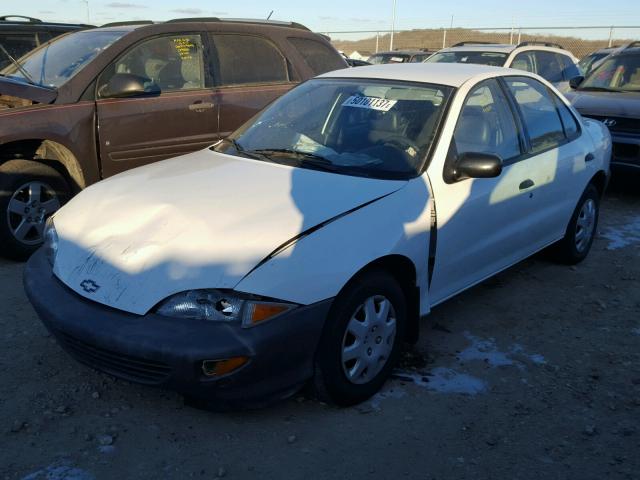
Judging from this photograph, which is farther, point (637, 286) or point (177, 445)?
point (637, 286)

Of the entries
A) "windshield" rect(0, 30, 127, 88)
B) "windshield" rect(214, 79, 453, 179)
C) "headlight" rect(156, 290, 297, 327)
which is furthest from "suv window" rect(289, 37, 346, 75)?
"headlight" rect(156, 290, 297, 327)

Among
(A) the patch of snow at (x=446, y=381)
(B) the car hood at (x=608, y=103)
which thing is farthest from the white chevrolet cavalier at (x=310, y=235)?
(B) the car hood at (x=608, y=103)

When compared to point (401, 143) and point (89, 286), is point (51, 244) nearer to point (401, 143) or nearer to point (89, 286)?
point (89, 286)

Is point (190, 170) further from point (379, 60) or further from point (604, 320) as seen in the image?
point (379, 60)

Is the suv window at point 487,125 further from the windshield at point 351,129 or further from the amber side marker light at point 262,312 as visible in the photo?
the amber side marker light at point 262,312

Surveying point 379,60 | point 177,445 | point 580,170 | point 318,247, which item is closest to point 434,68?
point 580,170

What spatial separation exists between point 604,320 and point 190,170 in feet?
9.41

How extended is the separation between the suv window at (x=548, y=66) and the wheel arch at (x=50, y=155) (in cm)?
768

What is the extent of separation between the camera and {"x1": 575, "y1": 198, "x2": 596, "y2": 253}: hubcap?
5158 millimetres

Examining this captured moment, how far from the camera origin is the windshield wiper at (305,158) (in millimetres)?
3545

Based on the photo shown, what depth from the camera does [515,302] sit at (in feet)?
14.8

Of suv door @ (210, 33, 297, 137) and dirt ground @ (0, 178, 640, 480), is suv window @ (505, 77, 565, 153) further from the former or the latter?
suv door @ (210, 33, 297, 137)

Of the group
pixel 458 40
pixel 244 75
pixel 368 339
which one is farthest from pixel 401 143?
A: pixel 458 40

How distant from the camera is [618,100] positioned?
24.4 ft
